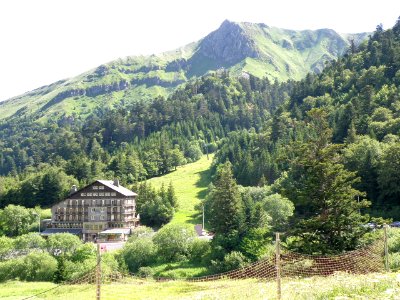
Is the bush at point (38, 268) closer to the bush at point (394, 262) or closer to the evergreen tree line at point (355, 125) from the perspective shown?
the evergreen tree line at point (355, 125)

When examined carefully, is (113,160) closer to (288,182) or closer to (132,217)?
(132,217)

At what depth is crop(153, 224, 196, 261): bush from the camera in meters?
64.5

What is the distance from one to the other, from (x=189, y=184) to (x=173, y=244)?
62.6m

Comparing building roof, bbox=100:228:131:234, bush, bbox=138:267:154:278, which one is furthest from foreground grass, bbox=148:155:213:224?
bush, bbox=138:267:154:278

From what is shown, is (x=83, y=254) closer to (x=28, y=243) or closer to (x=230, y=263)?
(x=28, y=243)

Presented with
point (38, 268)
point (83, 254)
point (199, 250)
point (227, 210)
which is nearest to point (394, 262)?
point (227, 210)

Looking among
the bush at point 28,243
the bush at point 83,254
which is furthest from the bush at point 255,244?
the bush at point 28,243

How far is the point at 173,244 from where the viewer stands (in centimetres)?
6469

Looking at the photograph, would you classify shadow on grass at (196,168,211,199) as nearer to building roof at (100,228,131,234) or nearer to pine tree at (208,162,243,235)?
building roof at (100,228,131,234)

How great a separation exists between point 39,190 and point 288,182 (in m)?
69.6

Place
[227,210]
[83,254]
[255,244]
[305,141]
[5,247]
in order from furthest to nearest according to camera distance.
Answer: [305,141] → [5,247] → [227,210] → [83,254] → [255,244]

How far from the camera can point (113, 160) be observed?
13875cm

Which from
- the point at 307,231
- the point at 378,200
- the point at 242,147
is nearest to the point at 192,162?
the point at 242,147

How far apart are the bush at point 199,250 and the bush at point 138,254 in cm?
581
